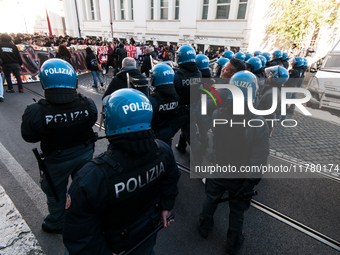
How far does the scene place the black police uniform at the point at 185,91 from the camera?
3789 millimetres

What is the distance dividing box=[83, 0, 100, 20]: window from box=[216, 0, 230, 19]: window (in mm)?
20077

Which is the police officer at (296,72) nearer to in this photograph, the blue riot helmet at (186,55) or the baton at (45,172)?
the blue riot helmet at (186,55)

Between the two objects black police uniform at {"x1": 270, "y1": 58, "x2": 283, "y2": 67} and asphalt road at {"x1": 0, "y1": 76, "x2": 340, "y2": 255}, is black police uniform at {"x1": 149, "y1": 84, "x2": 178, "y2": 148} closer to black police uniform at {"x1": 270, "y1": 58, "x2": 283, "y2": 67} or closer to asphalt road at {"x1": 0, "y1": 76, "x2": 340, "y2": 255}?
asphalt road at {"x1": 0, "y1": 76, "x2": 340, "y2": 255}

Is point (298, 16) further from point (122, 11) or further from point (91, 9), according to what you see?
point (91, 9)

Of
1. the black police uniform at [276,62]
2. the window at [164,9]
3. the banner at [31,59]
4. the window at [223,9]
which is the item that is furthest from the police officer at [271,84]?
the window at [164,9]

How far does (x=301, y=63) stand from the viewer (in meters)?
7.17

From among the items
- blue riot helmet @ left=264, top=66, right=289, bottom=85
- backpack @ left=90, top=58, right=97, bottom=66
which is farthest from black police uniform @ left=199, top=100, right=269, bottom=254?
backpack @ left=90, top=58, right=97, bottom=66

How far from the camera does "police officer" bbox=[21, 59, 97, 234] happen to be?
2031mm

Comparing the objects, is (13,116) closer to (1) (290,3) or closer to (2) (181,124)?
(2) (181,124)

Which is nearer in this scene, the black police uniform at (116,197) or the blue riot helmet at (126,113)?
the black police uniform at (116,197)

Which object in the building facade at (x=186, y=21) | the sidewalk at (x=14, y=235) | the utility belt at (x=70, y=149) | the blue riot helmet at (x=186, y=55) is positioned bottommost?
the sidewalk at (x=14, y=235)

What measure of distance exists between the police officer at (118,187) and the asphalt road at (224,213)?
51.2 inches

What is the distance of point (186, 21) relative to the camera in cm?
1784

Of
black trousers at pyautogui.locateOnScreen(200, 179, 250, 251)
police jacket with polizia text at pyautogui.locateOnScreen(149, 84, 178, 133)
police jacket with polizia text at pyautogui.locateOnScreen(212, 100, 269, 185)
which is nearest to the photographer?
police jacket with polizia text at pyautogui.locateOnScreen(212, 100, 269, 185)
